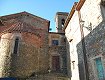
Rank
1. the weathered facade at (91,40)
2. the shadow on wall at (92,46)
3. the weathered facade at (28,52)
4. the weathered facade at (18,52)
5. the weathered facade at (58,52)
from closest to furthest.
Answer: the shadow on wall at (92,46)
the weathered facade at (91,40)
the weathered facade at (18,52)
the weathered facade at (28,52)
the weathered facade at (58,52)

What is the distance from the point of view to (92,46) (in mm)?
9508

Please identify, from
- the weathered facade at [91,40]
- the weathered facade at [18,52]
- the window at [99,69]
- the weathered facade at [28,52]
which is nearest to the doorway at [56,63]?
the weathered facade at [28,52]

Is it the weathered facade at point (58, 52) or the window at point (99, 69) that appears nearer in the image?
the window at point (99, 69)

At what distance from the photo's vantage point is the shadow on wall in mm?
8438

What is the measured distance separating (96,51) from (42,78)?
6448mm

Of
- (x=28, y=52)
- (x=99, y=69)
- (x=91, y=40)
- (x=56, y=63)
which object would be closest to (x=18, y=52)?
(x=28, y=52)

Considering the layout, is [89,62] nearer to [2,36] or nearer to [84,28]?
[84,28]

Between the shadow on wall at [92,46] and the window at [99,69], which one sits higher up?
the shadow on wall at [92,46]

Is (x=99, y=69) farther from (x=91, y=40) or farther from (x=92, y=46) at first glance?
(x=91, y=40)

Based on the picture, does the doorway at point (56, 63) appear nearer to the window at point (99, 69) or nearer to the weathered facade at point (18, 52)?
the weathered facade at point (18, 52)

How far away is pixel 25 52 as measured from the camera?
14.0 m

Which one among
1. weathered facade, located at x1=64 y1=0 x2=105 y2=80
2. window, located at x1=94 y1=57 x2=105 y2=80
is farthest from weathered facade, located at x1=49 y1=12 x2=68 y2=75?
window, located at x1=94 y1=57 x2=105 y2=80

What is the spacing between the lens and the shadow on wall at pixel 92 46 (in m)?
8.44

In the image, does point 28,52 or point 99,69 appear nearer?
point 99,69
